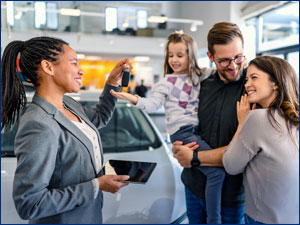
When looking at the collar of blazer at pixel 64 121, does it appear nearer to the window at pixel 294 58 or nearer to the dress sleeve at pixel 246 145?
the dress sleeve at pixel 246 145

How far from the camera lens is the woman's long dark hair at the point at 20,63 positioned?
108 cm

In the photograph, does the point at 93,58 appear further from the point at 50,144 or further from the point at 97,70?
the point at 50,144

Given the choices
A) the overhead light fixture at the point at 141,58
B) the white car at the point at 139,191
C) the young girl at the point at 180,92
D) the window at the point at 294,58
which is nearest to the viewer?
the young girl at the point at 180,92

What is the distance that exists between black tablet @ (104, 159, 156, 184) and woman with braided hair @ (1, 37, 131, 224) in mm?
57

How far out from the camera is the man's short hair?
117cm

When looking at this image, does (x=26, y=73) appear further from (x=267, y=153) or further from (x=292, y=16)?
(x=292, y=16)

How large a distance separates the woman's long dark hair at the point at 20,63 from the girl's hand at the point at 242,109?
73cm

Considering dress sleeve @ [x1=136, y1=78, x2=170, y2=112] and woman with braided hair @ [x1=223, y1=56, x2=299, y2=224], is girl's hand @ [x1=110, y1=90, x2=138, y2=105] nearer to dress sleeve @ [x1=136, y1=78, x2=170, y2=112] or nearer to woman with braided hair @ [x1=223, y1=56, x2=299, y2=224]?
dress sleeve @ [x1=136, y1=78, x2=170, y2=112]

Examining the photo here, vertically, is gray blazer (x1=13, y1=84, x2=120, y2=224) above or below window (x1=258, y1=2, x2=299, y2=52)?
below

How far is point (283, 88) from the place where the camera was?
0.96 m

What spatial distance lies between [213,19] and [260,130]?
893cm

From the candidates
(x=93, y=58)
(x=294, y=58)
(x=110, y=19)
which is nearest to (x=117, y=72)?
(x=110, y=19)

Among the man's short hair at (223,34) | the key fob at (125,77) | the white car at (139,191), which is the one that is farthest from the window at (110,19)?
the man's short hair at (223,34)

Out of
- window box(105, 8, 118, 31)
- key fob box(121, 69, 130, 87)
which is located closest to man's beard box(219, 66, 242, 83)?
key fob box(121, 69, 130, 87)
